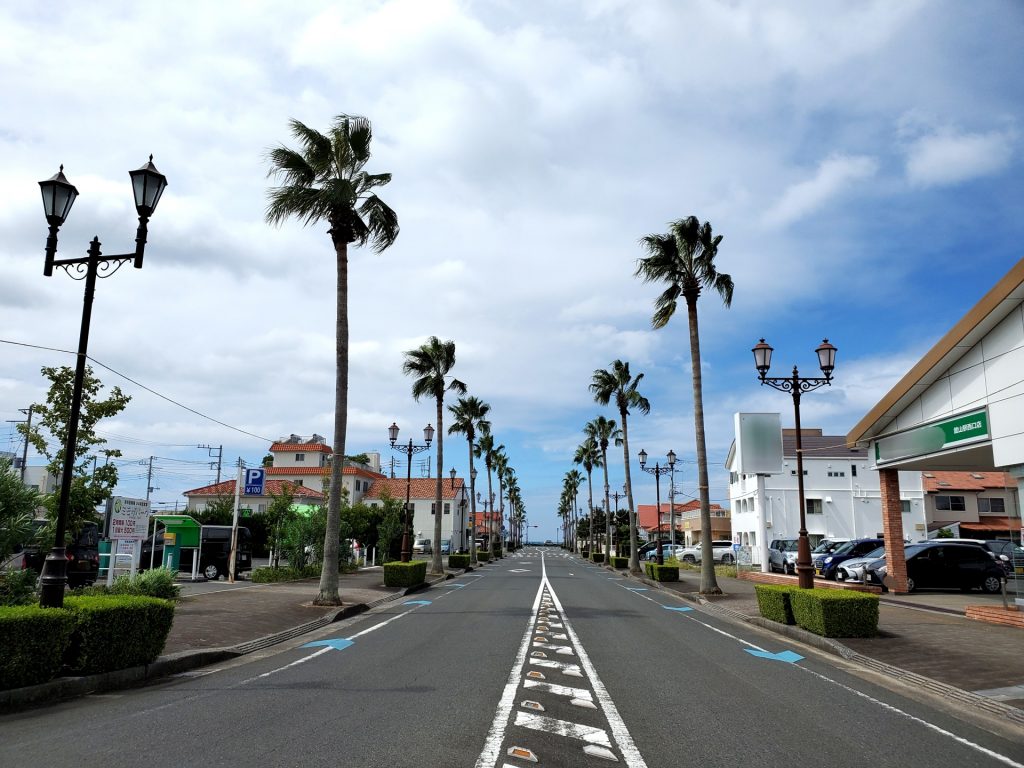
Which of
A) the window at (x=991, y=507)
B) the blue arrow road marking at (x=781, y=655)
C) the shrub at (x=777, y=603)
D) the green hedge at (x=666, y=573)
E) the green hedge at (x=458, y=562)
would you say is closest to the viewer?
the blue arrow road marking at (x=781, y=655)

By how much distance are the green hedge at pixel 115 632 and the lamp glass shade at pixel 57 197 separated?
5070 millimetres

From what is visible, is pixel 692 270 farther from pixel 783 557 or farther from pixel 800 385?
pixel 783 557

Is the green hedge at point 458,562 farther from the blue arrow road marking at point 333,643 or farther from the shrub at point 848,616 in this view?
the shrub at point 848,616

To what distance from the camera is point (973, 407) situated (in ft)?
56.5

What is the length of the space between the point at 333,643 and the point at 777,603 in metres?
9.35

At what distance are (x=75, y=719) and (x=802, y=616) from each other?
12.3m

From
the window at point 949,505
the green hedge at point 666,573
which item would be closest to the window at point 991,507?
the window at point 949,505

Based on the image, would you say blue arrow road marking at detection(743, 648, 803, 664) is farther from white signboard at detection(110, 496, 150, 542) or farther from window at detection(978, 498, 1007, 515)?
window at detection(978, 498, 1007, 515)

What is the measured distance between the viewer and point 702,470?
78.9 feet

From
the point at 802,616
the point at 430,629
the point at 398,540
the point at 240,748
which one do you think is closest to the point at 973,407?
the point at 802,616

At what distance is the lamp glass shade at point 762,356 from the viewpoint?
18297 millimetres

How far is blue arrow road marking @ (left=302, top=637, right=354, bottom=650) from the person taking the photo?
1184cm

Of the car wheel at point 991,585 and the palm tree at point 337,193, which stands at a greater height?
the palm tree at point 337,193

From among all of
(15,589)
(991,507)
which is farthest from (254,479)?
(991,507)
